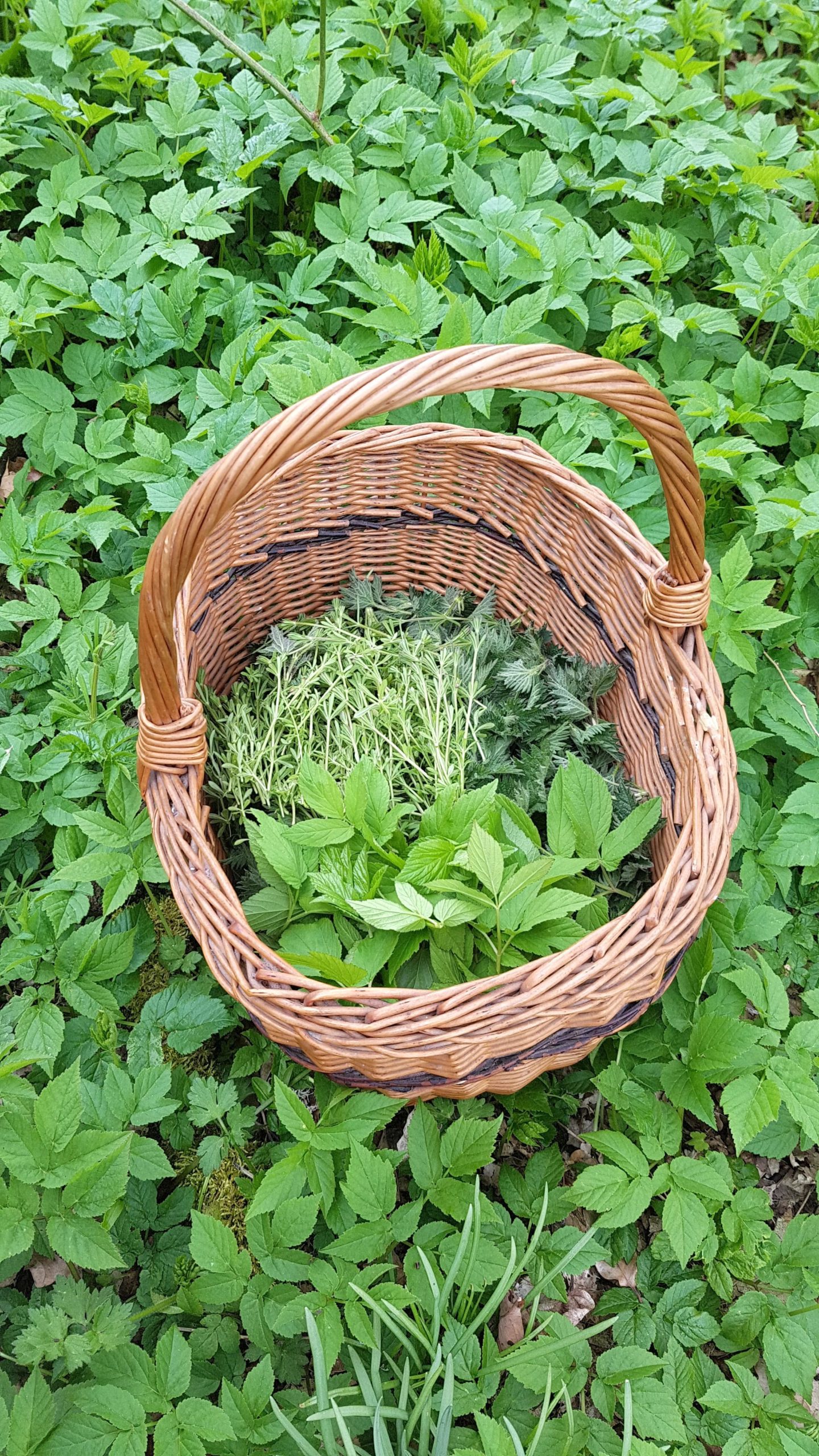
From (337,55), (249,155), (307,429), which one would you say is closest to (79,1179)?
(307,429)

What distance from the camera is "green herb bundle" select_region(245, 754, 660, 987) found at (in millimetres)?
1339

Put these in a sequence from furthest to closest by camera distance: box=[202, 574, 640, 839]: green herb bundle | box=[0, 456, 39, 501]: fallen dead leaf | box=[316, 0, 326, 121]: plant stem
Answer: box=[0, 456, 39, 501]: fallen dead leaf, box=[316, 0, 326, 121]: plant stem, box=[202, 574, 640, 839]: green herb bundle

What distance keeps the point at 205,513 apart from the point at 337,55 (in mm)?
1950

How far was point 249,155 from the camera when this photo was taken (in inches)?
91.7

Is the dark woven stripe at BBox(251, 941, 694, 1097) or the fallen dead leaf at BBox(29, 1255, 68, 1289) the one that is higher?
the dark woven stripe at BBox(251, 941, 694, 1097)

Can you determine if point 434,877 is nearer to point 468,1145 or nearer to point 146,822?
point 468,1145

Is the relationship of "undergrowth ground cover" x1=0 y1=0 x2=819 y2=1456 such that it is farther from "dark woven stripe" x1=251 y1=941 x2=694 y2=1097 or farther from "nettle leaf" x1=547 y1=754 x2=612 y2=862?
Answer: "nettle leaf" x1=547 y1=754 x2=612 y2=862

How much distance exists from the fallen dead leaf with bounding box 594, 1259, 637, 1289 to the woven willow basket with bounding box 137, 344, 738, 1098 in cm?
47

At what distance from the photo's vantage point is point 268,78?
210 cm

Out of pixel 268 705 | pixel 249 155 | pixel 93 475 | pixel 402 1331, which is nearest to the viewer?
pixel 402 1331

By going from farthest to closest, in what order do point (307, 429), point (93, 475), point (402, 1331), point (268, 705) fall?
point (93, 475)
point (268, 705)
point (402, 1331)
point (307, 429)

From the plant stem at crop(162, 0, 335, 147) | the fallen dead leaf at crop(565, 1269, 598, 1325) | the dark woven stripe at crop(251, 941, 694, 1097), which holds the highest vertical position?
the plant stem at crop(162, 0, 335, 147)

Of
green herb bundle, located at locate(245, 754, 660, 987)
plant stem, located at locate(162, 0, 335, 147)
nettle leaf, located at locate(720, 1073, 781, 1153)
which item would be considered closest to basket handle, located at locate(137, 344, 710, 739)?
green herb bundle, located at locate(245, 754, 660, 987)

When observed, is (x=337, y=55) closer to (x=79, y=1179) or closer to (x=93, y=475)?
(x=93, y=475)
